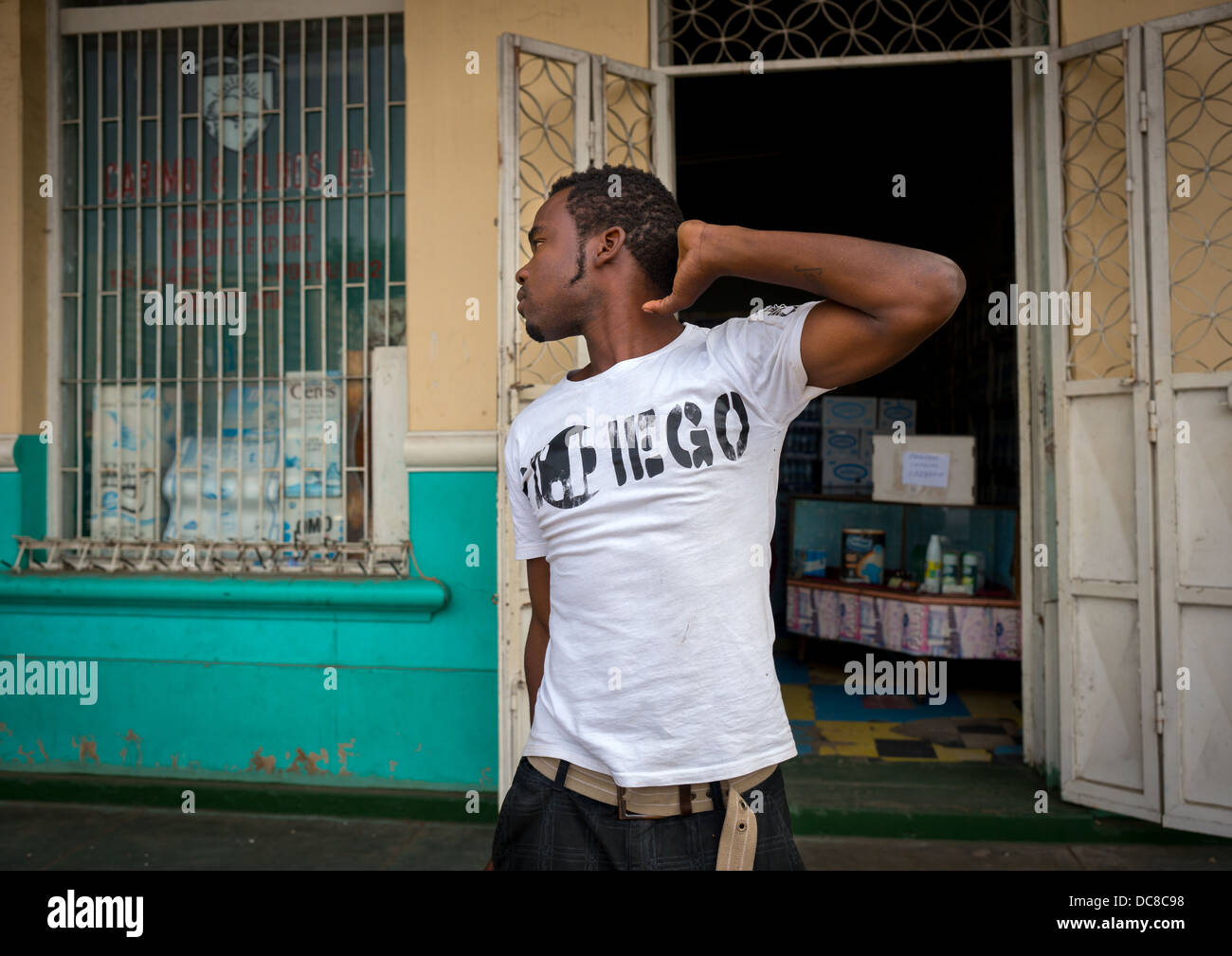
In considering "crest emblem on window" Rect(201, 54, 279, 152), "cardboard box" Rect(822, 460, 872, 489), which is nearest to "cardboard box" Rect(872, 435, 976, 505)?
"cardboard box" Rect(822, 460, 872, 489)

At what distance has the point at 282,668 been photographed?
13.4 ft

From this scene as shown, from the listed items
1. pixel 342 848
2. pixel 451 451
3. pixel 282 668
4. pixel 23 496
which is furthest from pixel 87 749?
pixel 451 451

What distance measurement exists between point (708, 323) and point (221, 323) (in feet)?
17.9

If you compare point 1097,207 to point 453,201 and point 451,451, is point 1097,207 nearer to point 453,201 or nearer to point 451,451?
point 453,201

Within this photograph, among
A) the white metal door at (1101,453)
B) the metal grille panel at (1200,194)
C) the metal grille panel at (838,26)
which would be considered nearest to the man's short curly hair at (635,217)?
the metal grille panel at (838,26)

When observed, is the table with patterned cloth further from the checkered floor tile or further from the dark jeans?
the dark jeans

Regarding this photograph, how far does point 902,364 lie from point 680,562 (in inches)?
344

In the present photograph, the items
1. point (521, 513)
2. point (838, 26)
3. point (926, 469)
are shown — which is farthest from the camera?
point (926, 469)

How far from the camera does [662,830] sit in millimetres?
1414

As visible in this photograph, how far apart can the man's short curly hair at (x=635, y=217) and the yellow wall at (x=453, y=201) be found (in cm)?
238

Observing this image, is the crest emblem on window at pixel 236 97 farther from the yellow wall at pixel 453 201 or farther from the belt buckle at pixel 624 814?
the belt buckle at pixel 624 814

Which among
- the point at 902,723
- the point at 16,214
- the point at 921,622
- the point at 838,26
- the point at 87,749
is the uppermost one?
the point at 838,26

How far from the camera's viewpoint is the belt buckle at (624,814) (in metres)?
1.41
